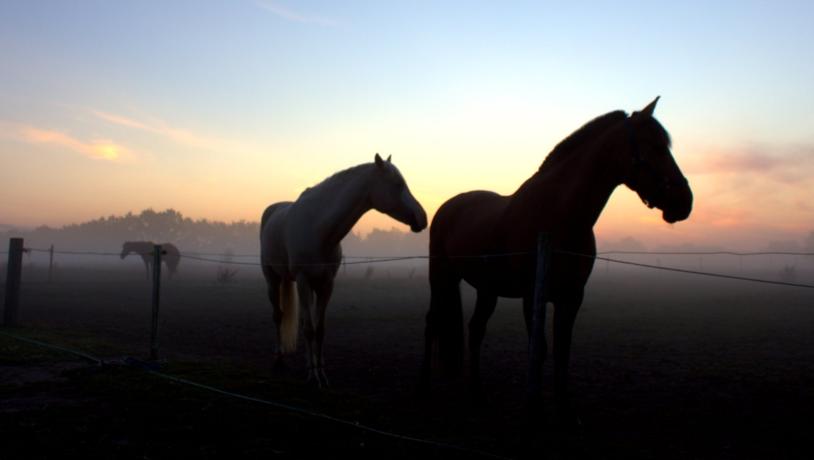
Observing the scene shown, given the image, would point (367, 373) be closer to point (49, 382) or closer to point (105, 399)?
point (105, 399)

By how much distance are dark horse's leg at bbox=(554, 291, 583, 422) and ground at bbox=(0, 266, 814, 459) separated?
0.61 feet

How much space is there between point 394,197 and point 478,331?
1.80 m

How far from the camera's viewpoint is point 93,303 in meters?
16.4

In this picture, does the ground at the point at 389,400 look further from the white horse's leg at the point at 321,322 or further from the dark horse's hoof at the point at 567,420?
the white horse's leg at the point at 321,322

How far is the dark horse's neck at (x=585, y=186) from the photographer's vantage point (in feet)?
13.4

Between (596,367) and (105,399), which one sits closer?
(105,399)

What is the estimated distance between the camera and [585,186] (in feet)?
13.5

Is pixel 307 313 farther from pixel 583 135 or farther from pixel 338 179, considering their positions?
pixel 583 135

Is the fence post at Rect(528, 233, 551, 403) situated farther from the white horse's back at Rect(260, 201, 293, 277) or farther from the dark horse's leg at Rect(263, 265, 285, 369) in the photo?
the dark horse's leg at Rect(263, 265, 285, 369)

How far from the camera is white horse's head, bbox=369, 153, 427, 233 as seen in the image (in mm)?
5793

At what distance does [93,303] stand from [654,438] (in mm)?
17342

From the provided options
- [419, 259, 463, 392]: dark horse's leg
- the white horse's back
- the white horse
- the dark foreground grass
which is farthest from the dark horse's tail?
the white horse's back

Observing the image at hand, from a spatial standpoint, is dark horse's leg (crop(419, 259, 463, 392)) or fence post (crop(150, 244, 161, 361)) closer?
dark horse's leg (crop(419, 259, 463, 392))

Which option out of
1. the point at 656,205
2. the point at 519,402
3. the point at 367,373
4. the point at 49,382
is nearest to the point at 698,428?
→ the point at 519,402
